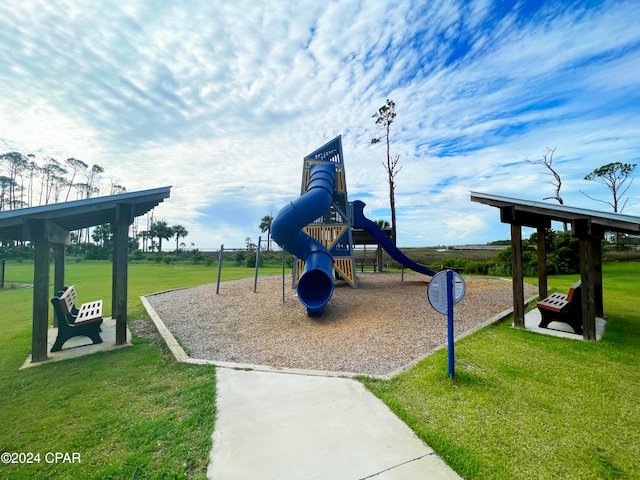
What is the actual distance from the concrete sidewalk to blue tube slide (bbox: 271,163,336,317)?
3.87 meters

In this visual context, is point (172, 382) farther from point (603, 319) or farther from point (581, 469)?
point (603, 319)

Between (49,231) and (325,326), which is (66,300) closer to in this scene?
(49,231)

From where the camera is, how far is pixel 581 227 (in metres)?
5.29

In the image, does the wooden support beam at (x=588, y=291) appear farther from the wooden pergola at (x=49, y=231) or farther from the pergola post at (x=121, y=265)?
Result: the pergola post at (x=121, y=265)

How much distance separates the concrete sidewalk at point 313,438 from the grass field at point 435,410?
162mm

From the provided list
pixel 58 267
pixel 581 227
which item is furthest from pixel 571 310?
pixel 58 267

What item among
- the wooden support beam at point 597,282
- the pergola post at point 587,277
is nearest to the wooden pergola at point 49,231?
the pergola post at point 587,277

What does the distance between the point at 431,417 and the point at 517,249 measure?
4788 mm

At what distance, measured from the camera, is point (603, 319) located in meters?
6.86

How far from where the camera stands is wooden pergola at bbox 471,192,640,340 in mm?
4965

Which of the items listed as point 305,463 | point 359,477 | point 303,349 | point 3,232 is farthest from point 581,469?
point 3,232

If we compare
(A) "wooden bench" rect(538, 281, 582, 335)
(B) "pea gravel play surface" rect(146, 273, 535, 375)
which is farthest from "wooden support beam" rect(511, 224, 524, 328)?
(B) "pea gravel play surface" rect(146, 273, 535, 375)

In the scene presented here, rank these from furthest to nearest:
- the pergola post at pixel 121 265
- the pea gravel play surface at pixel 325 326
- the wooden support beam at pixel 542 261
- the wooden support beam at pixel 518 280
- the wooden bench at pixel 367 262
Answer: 1. the wooden bench at pixel 367 262
2. the wooden support beam at pixel 542 261
3. the wooden support beam at pixel 518 280
4. the pergola post at pixel 121 265
5. the pea gravel play surface at pixel 325 326

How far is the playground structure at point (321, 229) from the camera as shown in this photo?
7.51 meters
